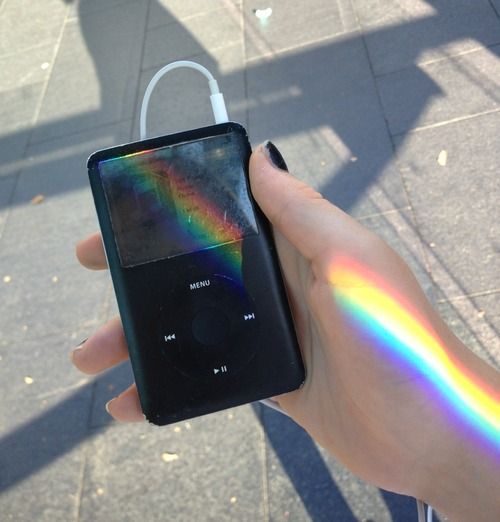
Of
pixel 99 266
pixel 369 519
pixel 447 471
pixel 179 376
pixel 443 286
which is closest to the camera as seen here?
pixel 447 471

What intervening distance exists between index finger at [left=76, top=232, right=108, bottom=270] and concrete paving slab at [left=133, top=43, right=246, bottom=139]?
2.04 metres

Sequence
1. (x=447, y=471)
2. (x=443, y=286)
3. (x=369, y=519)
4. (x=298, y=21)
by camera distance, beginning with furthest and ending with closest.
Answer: (x=298, y=21)
(x=443, y=286)
(x=369, y=519)
(x=447, y=471)

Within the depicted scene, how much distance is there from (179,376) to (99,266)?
0.54 m

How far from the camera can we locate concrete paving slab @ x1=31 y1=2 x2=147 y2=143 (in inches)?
169

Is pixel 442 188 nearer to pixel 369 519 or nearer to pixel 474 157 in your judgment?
pixel 474 157

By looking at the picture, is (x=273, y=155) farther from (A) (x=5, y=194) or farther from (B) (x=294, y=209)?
(A) (x=5, y=194)

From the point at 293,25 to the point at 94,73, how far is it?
5.21 ft

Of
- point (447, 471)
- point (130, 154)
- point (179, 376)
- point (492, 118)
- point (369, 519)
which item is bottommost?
point (369, 519)

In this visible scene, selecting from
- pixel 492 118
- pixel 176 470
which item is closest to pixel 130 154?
pixel 176 470

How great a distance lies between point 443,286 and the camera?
9.08 ft

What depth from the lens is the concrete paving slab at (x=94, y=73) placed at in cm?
429

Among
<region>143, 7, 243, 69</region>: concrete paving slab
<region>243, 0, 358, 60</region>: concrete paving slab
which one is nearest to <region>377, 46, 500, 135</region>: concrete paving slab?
<region>243, 0, 358, 60</region>: concrete paving slab

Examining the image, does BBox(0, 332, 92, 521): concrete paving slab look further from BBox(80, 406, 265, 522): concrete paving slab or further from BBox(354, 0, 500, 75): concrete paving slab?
BBox(354, 0, 500, 75): concrete paving slab

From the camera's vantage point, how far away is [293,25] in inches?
170
